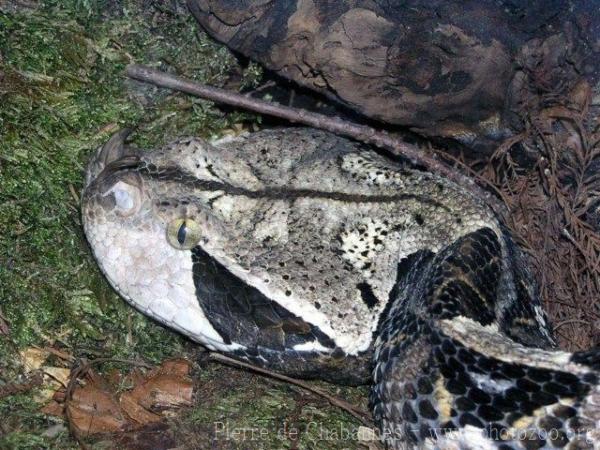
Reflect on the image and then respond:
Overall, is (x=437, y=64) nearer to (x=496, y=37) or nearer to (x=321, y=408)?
(x=496, y=37)

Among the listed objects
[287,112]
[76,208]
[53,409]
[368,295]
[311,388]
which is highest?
[287,112]

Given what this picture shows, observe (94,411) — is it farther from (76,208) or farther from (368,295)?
(368,295)

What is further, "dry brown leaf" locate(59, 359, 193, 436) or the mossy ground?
the mossy ground

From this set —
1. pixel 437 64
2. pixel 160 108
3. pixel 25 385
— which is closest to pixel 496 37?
pixel 437 64

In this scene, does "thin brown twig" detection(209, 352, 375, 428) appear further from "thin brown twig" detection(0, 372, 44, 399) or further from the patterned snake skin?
"thin brown twig" detection(0, 372, 44, 399)

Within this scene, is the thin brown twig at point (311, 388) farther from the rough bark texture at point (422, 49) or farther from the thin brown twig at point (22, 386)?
the rough bark texture at point (422, 49)

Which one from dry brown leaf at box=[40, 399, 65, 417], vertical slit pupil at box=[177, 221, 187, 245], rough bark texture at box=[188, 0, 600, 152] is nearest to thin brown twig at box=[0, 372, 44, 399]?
dry brown leaf at box=[40, 399, 65, 417]

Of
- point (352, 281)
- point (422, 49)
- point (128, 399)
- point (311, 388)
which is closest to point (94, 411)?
point (128, 399)
